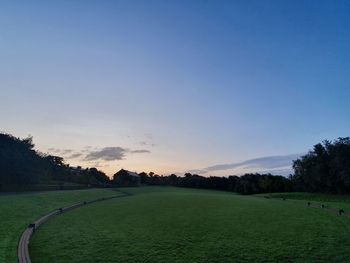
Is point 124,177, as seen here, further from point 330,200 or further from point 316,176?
point 330,200

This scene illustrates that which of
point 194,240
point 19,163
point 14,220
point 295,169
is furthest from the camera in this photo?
point 295,169

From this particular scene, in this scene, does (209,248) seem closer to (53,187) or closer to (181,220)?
(181,220)

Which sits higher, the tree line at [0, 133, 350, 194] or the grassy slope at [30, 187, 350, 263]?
the tree line at [0, 133, 350, 194]

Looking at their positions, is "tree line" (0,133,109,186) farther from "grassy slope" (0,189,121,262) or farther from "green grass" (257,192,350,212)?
"green grass" (257,192,350,212)

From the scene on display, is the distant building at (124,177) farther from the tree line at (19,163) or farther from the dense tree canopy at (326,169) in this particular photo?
the dense tree canopy at (326,169)

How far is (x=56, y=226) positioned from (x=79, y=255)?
22.6 feet

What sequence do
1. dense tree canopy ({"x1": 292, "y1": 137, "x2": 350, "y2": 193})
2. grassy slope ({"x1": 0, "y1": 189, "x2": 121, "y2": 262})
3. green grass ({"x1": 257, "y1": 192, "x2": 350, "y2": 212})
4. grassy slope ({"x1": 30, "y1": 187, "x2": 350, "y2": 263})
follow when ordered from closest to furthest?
grassy slope ({"x1": 30, "y1": 187, "x2": 350, "y2": 263}) < grassy slope ({"x1": 0, "y1": 189, "x2": 121, "y2": 262}) < green grass ({"x1": 257, "y1": 192, "x2": 350, "y2": 212}) < dense tree canopy ({"x1": 292, "y1": 137, "x2": 350, "y2": 193})

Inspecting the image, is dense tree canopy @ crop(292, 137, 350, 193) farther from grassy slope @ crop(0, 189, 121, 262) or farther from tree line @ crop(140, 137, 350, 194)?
grassy slope @ crop(0, 189, 121, 262)

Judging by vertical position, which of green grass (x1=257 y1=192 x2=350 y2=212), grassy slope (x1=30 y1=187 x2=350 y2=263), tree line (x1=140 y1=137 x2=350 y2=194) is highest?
tree line (x1=140 y1=137 x2=350 y2=194)

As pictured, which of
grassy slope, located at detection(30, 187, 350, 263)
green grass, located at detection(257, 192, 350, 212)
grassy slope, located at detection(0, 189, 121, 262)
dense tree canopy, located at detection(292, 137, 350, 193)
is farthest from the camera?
dense tree canopy, located at detection(292, 137, 350, 193)

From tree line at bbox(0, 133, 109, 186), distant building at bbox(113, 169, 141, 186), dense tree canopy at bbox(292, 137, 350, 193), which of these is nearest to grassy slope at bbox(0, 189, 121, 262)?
tree line at bbox(0, 133, 109, 186)

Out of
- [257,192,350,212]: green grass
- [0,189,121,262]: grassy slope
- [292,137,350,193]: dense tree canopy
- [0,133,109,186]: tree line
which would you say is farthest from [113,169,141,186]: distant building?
[0,189,121,262]: grassy slope

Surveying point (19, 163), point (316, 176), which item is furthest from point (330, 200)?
point (19, 163)

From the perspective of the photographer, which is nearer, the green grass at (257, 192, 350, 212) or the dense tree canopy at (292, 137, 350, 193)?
the green grass at (257, 192, 350, 212)
